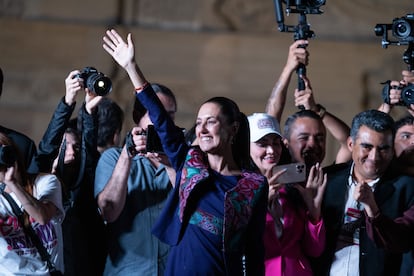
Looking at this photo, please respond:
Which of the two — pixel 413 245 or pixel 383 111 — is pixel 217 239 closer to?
pixel 413 245

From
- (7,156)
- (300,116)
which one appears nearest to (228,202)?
(7,156)

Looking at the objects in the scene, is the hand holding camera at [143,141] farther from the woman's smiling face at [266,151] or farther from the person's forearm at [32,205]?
the woman's smiling face at [266,151]

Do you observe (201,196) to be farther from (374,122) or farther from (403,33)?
(403,33)

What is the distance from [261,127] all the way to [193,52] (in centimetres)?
282

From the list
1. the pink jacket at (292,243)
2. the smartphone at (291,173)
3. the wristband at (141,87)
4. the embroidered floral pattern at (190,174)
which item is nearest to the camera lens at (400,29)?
the smartphone at (291,173)

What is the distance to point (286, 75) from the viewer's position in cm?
524

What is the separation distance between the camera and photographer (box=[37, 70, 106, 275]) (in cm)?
459

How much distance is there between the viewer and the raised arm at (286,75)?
5.16 m

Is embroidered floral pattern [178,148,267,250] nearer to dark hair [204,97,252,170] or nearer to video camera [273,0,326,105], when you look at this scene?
dark hair [204,97,252,170]

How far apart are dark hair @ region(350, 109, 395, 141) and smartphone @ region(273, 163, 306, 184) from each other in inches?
11.1

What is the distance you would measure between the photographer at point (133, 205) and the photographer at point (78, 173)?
0.08 metres

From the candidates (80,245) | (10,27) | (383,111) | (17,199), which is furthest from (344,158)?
(10,27)

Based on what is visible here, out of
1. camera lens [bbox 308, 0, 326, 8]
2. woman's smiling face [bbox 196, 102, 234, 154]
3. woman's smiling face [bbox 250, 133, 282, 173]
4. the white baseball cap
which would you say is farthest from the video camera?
woman's smiling face [bbox 196, 102, 234, 154]

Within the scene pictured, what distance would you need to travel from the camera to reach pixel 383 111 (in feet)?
16.7
